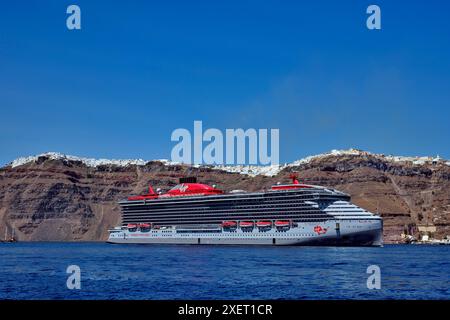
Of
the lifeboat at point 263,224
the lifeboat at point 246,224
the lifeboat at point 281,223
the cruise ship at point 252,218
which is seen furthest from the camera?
the lifeboat at point 246,224

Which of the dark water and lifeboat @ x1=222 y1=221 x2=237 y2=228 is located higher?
Result: lifeboat @ x1=222 y1=221 x2=237 y2=228

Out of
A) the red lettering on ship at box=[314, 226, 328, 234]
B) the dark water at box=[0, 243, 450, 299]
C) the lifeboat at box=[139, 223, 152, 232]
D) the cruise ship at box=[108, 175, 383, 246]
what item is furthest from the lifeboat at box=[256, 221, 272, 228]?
the dark water at box=[0, 243, 450, 299]

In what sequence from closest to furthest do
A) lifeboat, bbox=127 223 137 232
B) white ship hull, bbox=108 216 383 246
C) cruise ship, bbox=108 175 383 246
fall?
white ship hull, bbox=108 216 383 246 < cruise ship, bbox=108 175 383 246 < lifeboat, bbox=127 223 137 232

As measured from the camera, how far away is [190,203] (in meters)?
101

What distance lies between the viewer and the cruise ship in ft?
264

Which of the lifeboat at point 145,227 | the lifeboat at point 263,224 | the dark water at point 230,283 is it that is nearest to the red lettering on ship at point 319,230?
the lifeboat at point 263,224

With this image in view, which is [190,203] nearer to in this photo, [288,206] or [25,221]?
[288,206]

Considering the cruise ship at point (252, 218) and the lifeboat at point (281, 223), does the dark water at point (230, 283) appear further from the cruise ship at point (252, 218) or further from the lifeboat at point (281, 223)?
the lifeboat at point (281, 223)

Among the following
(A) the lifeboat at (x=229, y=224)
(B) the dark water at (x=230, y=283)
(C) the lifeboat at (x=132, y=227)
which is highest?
(A) the lifeboat at (x=229, y=224)

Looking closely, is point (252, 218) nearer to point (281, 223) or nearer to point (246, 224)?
point (246, 224)

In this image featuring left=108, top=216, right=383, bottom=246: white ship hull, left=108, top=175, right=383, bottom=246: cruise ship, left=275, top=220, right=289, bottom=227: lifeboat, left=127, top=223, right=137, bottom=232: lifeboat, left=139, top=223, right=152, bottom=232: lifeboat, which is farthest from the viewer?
left=127, top=223, right=137, bottom=232: lifeboat

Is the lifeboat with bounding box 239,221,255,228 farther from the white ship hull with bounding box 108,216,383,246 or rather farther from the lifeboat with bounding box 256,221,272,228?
the lifeboat with bounding box 256,221,272,228

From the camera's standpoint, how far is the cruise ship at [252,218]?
8050 cm
